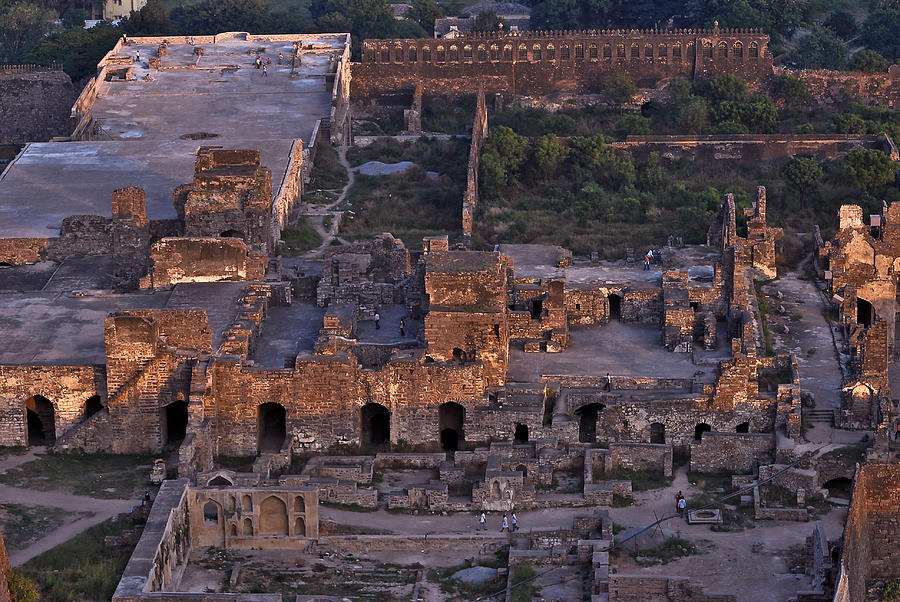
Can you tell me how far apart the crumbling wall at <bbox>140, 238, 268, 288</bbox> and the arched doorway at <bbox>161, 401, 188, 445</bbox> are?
24.5 ft

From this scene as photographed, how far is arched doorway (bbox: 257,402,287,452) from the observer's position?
69438 mm

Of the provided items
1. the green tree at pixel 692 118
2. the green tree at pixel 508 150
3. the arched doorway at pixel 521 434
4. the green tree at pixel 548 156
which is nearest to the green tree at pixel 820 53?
the green tree at pixel 692 118

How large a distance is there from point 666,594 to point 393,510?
31.7ft

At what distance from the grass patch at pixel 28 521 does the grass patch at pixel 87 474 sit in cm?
158

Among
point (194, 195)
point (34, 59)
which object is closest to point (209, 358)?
point (194, 195)

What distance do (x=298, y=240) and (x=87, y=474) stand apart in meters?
22.9

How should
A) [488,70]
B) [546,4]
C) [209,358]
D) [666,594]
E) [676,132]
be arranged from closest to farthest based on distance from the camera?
1. [666,594]
2. [209,358]
3. [676,132]
4. [488,70]
5. [546,4]

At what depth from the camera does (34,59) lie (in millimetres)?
121062

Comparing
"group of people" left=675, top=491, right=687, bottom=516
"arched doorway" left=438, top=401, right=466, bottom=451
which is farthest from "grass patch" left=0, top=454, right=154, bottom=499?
"group of people" left=675, top=491, right=687, bottom=516

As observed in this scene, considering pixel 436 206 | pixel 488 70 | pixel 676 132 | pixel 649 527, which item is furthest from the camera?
pixel 488 70

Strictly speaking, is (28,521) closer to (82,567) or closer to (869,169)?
(82,567)

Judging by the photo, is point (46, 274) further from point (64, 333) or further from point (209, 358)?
point (209, 358)

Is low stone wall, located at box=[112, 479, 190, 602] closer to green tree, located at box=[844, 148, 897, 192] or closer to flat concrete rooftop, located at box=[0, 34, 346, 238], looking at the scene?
flat concrete rooftop, located at box=[0, 34, 346, 238]

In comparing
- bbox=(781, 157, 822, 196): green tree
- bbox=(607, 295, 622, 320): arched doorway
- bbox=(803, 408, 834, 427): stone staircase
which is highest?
bbox=(607, 295, 622, 320): arched doorway
